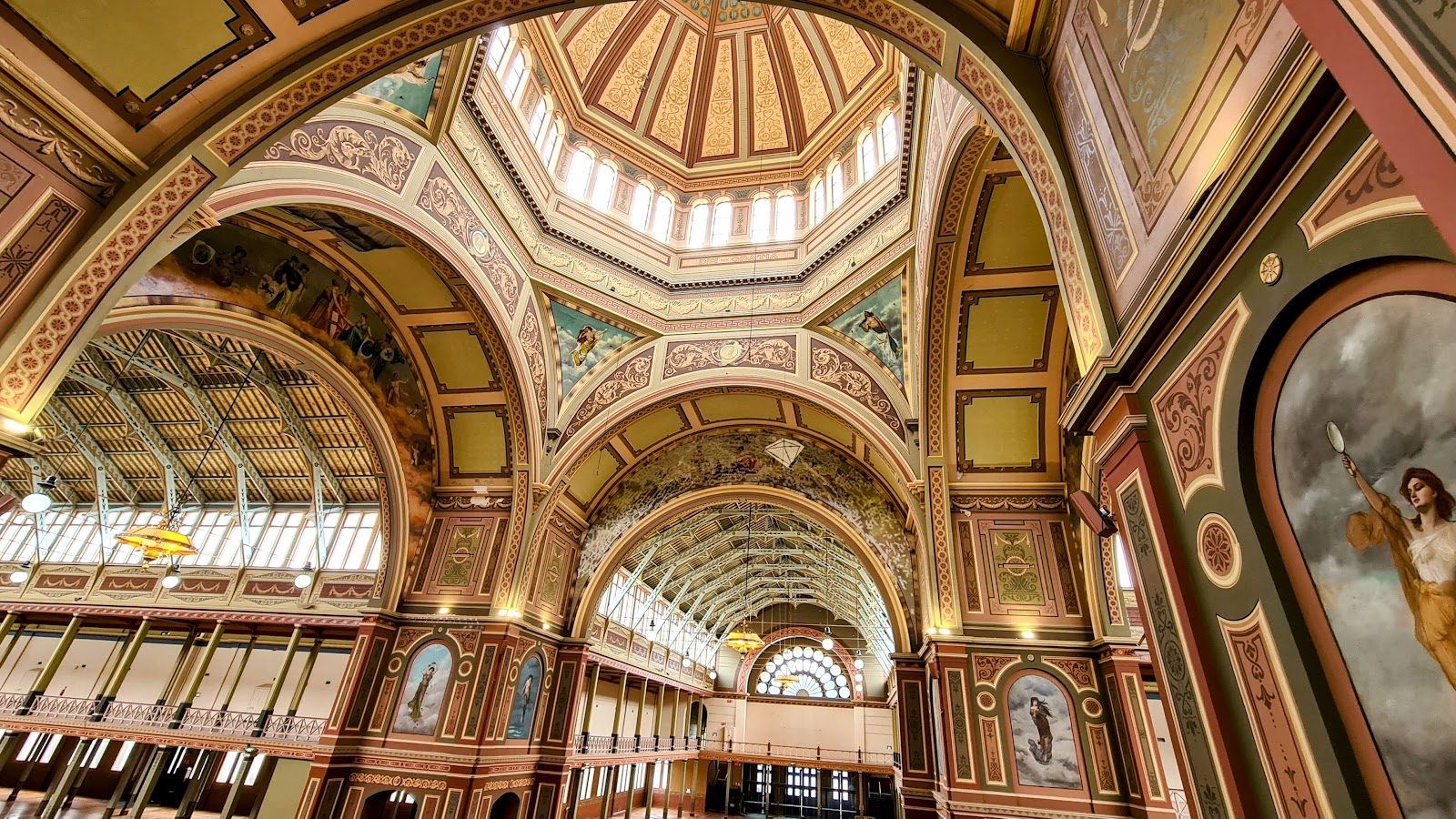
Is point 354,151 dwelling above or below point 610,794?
above

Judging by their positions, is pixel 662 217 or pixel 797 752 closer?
pixel 662 217

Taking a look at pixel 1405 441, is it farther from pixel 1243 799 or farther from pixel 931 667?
pixel 931 667

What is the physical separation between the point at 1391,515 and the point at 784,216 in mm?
13676

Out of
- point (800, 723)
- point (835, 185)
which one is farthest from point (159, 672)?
point (800, 723)

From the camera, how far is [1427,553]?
1.84 metres

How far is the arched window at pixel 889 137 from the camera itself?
12086 millimetres

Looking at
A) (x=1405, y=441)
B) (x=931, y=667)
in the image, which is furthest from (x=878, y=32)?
(x=931, y=667)

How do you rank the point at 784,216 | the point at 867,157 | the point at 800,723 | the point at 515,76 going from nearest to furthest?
the point at 515,76 < the point at 867,157 < the point at 784,216 < the point at 800,723

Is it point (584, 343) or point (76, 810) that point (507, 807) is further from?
point (76, 810)

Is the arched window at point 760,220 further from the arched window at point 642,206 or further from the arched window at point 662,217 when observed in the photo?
the arched window at point 642,206

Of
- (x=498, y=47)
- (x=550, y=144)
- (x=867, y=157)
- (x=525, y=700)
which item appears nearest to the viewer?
(x=498, y=47)

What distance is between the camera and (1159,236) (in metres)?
3.23

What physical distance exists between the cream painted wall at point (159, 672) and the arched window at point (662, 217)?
15587 mm

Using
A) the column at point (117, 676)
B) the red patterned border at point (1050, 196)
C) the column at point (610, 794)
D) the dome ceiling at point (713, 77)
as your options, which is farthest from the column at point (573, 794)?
the red patterned border at point (1050, 196)
